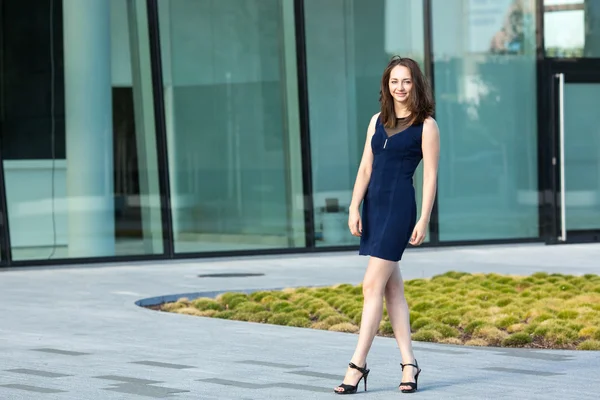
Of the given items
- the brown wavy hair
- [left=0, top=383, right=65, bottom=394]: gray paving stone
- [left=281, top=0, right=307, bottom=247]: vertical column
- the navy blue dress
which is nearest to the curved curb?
[left=0, top=383, right=65, bottom=394]: gray paving stone

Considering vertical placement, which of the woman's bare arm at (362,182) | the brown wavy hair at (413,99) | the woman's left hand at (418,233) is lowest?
the woman's left hand at (418,233)

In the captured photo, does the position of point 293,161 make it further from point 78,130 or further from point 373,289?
point 373,289

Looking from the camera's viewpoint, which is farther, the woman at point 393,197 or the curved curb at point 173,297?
the curved curb at point 173,297

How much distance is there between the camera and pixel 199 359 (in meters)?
8.45

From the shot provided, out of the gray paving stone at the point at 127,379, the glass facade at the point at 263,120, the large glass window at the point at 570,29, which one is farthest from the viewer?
the large glass window at the point at 570,29

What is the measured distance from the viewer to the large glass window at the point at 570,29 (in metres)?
19.6

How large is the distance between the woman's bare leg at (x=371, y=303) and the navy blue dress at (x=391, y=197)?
2.2 inches

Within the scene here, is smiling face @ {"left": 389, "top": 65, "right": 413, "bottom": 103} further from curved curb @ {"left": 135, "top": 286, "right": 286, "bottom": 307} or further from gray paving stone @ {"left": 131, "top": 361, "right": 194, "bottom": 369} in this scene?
curved curb @ {"left": 135, "top": 286, "right": 286, "bottom": 307}

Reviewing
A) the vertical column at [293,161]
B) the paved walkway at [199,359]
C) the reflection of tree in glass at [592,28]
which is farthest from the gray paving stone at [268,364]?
the reflection of tree in glass at [592,28]

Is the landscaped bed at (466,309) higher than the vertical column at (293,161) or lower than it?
lower

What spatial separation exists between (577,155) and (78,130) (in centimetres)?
800

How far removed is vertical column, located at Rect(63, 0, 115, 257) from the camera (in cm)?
1680

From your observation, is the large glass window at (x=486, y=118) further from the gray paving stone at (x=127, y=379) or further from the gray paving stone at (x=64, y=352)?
the gray paving stone at (x=127, y=379)

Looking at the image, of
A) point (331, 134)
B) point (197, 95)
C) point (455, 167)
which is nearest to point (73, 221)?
point (197, 95)
